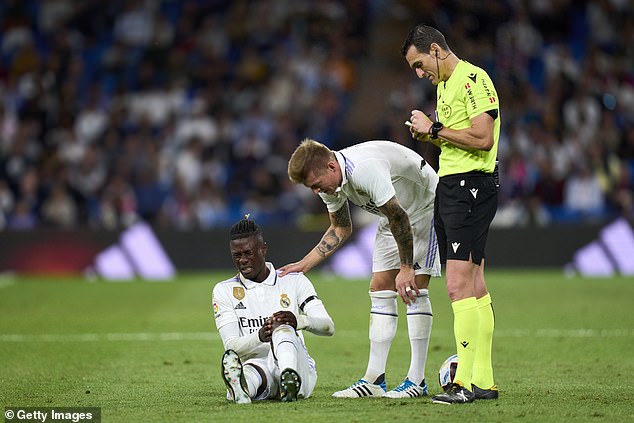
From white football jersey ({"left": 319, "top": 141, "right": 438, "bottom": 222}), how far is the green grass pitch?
1408 millimetres

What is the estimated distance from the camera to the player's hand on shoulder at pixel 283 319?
723 centimetres

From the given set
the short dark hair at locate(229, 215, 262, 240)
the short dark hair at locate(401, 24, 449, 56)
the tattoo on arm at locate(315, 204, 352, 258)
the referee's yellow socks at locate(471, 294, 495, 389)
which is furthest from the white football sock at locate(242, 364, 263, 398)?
the short dark hair at locate(401, 24, 449, 56)

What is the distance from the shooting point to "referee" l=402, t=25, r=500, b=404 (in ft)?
23.8

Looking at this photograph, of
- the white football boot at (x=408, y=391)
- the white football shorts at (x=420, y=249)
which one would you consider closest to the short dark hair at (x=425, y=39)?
the white football shorts at (x=420, y=249)

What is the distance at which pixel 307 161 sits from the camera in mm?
7102

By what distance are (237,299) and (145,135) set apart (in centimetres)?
1533

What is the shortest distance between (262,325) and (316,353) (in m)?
3.32

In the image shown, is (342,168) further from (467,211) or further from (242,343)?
(242,343)

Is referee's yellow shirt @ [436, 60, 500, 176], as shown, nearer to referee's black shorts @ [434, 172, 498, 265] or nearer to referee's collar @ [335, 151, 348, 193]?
referee's black shorts @ [434, 172, 498, 265]

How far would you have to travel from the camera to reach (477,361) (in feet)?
24.2

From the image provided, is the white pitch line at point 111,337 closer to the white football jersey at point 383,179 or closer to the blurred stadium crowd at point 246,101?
the white football jersey at point 383,179

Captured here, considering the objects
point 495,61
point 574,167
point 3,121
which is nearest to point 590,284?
point 574,167

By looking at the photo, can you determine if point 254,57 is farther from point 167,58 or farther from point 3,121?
point 3,121

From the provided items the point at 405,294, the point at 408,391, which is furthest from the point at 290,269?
the point at 408,391
